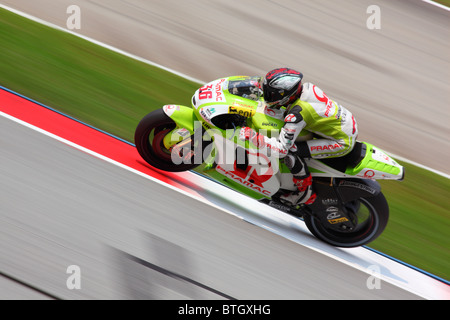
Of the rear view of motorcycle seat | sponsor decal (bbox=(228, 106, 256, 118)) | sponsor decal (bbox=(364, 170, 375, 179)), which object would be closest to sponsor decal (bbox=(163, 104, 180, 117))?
sponsor decal (bbox=(228, 106, 256, 118))

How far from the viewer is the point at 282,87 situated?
16.9 feet

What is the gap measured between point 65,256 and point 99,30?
524 centimetres

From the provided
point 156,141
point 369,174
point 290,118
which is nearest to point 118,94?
point 156,141

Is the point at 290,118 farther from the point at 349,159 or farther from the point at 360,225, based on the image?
the point at 360,225

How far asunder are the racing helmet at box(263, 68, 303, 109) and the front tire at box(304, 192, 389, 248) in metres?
1.44

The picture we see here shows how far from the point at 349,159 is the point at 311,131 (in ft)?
1.77

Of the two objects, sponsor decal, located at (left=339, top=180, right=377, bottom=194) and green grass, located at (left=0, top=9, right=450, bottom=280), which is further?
green grass, located at (left=0, top=9, right=450, bottom=280)

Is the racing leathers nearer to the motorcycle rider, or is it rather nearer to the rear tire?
the motorcycle rider

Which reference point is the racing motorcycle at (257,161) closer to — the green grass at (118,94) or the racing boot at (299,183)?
the racing boot at (299,183)

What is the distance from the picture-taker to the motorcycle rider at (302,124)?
5.21 metres

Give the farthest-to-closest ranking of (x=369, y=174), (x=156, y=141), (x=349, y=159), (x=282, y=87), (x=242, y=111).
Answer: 1. (x=156, y=141)
2. (x=349, y=159)
3. (x=369, y=174)
4. (x=242, y=111)
5. (x=282, y=87)

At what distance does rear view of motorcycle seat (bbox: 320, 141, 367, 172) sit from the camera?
223 inches

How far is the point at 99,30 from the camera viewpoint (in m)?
9.02

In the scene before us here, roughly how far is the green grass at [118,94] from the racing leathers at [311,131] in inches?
66.9
